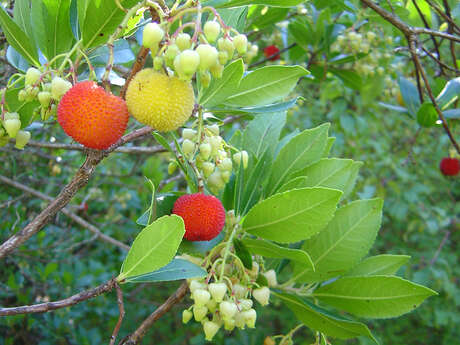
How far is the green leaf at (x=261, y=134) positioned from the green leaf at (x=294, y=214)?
310 millimetres

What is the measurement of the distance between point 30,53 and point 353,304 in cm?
92

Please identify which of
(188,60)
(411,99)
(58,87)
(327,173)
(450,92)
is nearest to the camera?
(188,60)

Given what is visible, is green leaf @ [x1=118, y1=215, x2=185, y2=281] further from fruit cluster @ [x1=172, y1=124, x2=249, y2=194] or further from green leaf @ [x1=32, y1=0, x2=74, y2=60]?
green leaf @ [x1=32, y1=0, x2=74, y2=60]

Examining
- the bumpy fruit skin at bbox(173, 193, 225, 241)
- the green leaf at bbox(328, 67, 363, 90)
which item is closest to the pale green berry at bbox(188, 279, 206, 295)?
the bumpy fruit skin at bbox(173, 193, 225, 241)

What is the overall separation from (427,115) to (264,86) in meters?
1.09

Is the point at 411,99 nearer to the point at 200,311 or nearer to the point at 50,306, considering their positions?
the point at 200,311

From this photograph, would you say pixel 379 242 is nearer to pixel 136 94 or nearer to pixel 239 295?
pixel 239 295

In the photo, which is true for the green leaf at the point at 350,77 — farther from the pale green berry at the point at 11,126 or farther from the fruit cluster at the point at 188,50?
the pale green berry at the point at 11,126

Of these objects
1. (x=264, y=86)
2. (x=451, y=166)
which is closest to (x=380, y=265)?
(x=264, y=86)

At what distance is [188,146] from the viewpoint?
93cm

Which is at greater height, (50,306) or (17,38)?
(17,38)

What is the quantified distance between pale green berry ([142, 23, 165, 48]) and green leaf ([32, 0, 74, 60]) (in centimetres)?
35

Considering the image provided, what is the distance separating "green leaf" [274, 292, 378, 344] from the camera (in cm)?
99

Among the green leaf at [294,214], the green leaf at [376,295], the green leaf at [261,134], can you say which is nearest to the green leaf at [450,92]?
the green leaf at [261,134]
